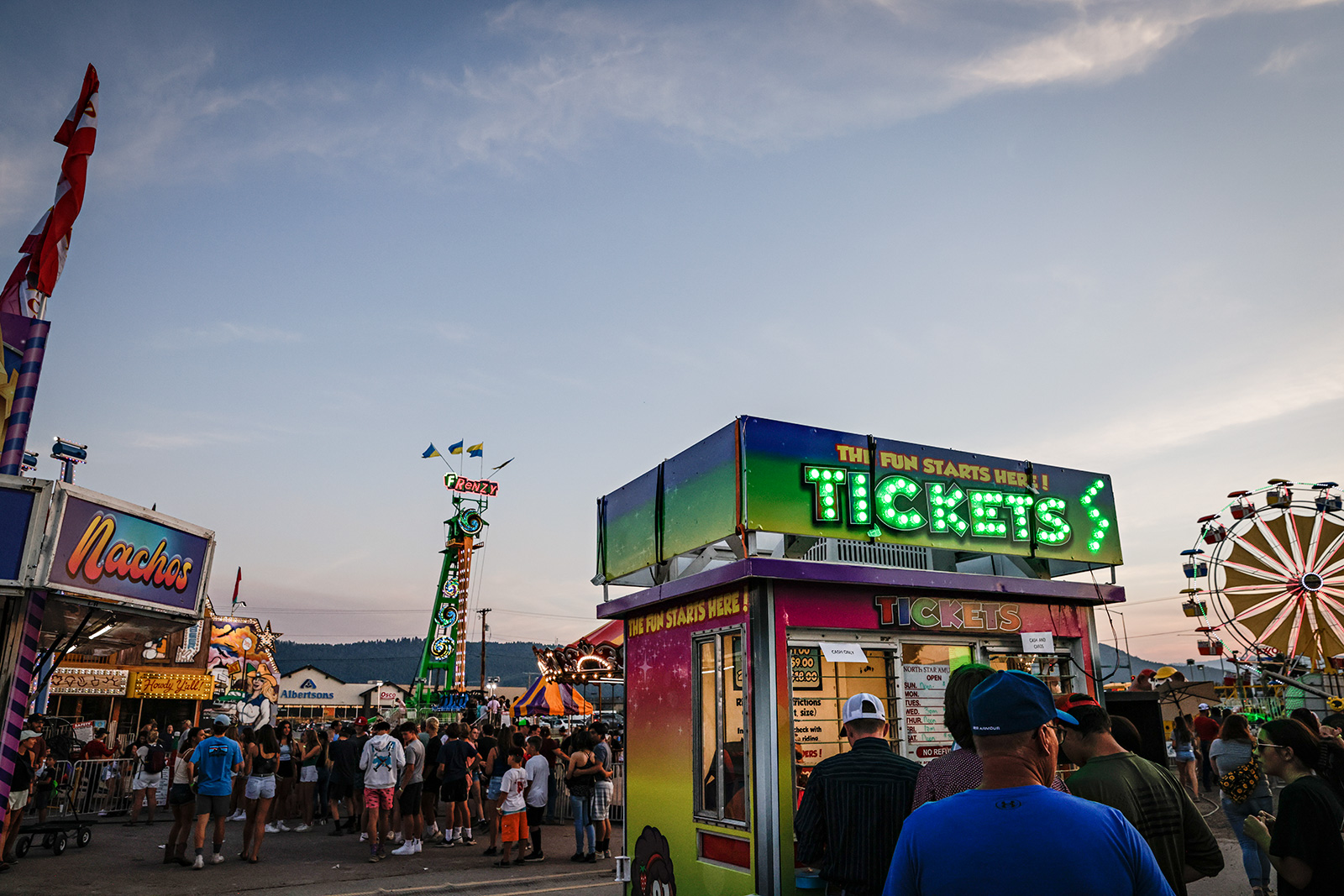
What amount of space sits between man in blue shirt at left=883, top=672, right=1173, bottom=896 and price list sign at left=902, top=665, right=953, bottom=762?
6.40m

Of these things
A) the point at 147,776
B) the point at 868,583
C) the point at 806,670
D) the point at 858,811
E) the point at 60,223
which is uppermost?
the point at 60,223

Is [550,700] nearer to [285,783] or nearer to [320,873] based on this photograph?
[285,783]

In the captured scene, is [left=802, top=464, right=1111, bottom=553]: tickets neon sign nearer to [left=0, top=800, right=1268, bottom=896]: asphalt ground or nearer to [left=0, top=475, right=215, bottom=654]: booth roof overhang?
[left=0, top=800, right=1268, bottom=896]: asphalt ground

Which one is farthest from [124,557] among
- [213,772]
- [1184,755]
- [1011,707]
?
[1184,755]

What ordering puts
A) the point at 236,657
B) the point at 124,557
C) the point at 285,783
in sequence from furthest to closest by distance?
the point at 236,657
the point at 285,783
the point at 124,557

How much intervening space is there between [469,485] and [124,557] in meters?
44.5

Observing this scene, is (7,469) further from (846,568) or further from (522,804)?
(846,568)

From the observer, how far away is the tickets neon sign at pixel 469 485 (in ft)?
172

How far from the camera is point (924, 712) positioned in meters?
8.52

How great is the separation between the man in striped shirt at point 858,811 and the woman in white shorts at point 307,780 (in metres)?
14.3

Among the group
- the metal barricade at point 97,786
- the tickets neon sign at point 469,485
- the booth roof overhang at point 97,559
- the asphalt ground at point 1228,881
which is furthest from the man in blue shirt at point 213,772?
the tickets neon sign at point 469,485

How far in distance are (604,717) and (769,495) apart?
189 ft

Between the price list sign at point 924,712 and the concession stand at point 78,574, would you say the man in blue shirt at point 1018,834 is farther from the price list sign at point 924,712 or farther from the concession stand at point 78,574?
the concession stand at point 78,574

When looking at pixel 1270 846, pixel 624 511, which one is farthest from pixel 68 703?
pixel 1270 846
